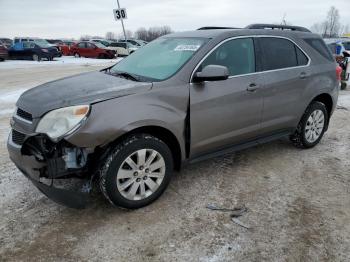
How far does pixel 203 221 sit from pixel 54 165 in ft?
4.76

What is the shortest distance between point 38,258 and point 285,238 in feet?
6.75

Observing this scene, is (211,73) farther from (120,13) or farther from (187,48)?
(120,13)

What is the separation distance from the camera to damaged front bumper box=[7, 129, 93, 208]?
3107 mm

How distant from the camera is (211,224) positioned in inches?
130

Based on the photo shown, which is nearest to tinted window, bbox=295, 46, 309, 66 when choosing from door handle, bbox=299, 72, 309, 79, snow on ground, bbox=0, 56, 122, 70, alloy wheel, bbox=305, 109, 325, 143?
door handle, bbox=299, 72, 309, 79

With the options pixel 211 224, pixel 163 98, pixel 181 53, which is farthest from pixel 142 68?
pixel 211 224

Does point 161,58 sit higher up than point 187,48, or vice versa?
point 187,48

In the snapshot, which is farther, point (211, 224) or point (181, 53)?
point (181, 53)

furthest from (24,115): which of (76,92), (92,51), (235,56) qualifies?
(92,51)

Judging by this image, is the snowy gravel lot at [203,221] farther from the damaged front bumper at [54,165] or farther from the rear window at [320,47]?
the rear window at [320,47]

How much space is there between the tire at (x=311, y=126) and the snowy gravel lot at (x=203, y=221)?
1.93ft

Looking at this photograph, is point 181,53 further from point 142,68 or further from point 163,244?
point 163,244

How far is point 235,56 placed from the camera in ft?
13.7

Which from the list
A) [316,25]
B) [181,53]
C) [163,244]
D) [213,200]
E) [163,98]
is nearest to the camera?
[163,244]
